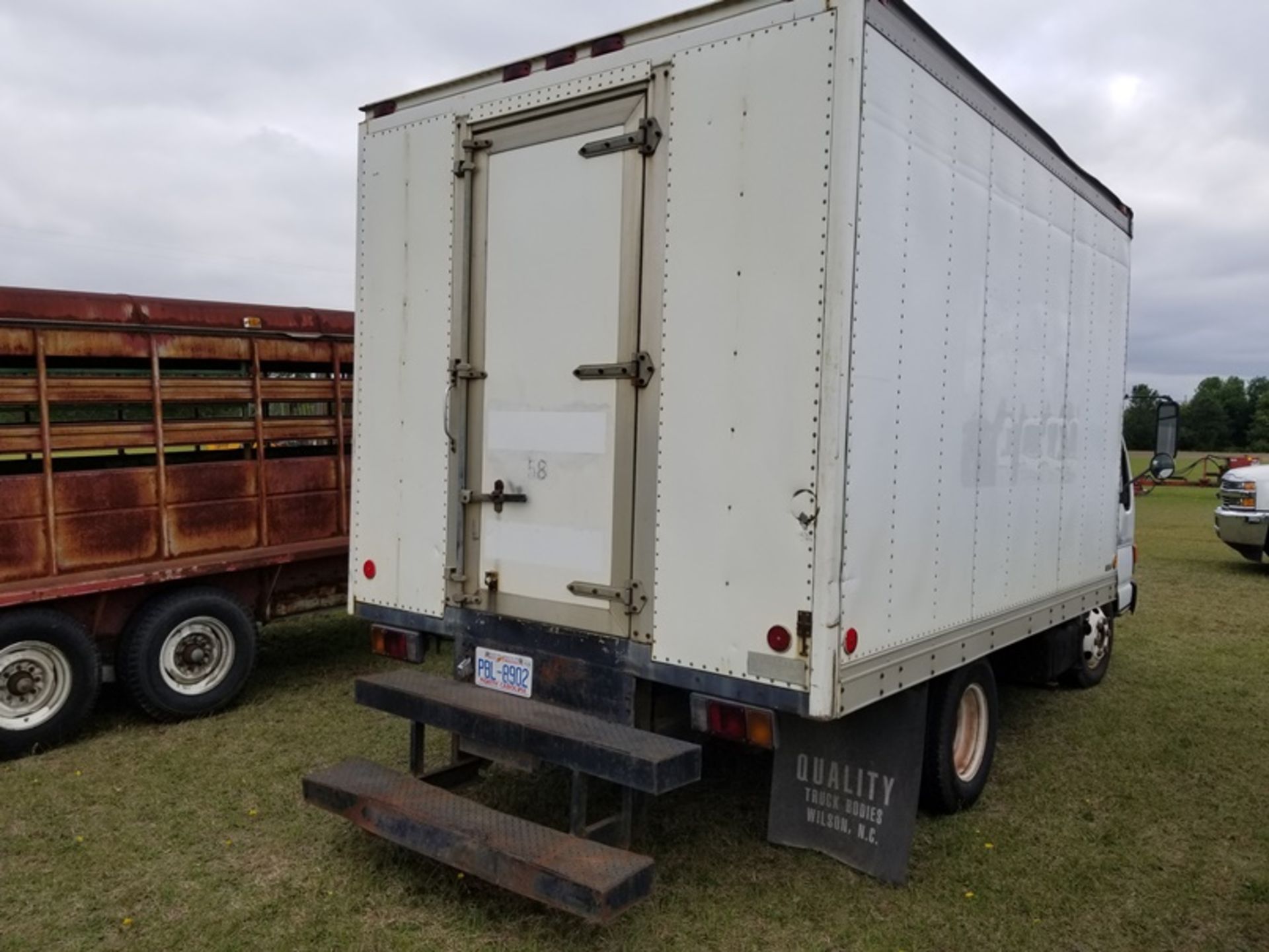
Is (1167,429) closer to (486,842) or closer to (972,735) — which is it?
(972,735)

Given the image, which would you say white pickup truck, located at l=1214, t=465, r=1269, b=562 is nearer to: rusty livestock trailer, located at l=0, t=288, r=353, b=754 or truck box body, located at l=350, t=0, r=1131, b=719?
truck box body, located at l=350, t=0, r=1131, b=719

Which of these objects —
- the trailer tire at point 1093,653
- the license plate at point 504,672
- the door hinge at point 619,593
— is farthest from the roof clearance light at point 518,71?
the trailer tire at point 1093,653

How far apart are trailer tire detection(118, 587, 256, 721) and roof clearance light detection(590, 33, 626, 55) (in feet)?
13.4

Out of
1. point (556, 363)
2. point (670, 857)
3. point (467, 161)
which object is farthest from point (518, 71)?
point (670, 857)

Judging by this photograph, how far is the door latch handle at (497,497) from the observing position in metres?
4.18

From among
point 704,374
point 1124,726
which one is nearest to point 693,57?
point 704,374

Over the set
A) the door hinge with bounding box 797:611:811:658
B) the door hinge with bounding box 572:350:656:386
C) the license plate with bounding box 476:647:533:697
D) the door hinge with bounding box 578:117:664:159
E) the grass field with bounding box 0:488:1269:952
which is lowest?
the grass field with bounding box 0:488:1269:952

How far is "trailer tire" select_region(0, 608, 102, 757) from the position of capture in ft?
17.1

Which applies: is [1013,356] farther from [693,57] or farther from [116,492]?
[116,492]

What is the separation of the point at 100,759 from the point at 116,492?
4.95 feet

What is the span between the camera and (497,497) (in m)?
4.22

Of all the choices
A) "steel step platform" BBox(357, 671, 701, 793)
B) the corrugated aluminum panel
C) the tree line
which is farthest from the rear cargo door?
the tree line

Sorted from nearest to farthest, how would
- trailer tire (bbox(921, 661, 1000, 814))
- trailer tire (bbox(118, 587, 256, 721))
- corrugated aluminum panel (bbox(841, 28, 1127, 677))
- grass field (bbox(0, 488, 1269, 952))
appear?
corrugated aluminum panel (bbox(841, 28, 1127, 677)) → grass field (bbox(0, 488, 1269, 952)) → trailer tire (bbox(921, 661, 1000, 814)) → trailer tire (bbox(118, 587, 256, 721))

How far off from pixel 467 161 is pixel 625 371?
133 centimetres
